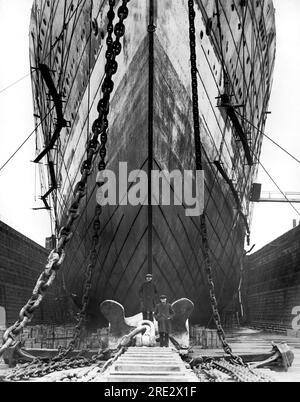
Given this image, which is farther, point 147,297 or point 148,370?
point 147,297

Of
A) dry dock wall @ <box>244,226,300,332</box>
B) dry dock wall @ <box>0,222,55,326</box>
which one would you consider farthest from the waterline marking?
dry dock wall @ <box>244,226,300,332</box>

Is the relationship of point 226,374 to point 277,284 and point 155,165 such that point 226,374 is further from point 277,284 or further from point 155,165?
point 277,284

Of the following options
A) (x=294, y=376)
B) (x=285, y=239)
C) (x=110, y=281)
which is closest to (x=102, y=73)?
(x=110, y=281)

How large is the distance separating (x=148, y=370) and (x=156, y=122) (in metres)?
3.33

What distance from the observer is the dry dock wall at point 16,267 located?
486 inches

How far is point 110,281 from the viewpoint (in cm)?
710

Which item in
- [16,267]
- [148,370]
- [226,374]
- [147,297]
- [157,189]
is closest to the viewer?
[148,370]

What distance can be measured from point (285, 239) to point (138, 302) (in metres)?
8.20

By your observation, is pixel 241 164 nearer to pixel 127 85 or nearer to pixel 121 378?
pixel 127 85

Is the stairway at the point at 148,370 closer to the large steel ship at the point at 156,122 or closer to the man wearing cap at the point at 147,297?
the man wearing cap at the point at 147,297

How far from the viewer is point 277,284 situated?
49.1 ft

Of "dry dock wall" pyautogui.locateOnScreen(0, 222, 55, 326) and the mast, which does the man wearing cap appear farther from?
"dry dock wall" pyautogui.locateOnScreen(0, 222, 55, 326)

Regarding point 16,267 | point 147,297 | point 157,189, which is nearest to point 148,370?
point 147,297

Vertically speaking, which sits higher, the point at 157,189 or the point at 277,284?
the point at 157,189
